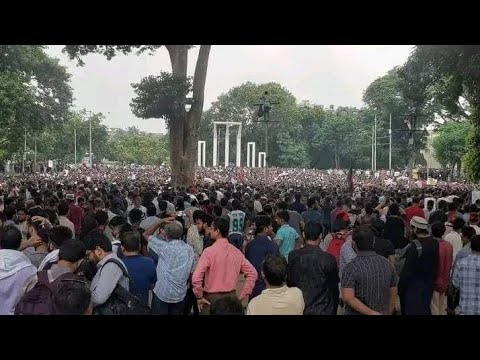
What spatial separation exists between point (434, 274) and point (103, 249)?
124 inches

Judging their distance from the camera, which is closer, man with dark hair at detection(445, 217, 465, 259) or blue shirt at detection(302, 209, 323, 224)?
man with dark hair at detection(445, 217, 465, 259)

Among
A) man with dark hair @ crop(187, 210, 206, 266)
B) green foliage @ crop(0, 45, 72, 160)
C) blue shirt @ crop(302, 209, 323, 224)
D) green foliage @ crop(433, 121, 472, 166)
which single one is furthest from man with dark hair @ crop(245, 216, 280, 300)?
green foliage @ crop(433, 121, 472, 166)

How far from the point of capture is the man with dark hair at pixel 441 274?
656 cm

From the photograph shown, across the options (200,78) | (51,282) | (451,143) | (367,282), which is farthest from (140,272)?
(451,143)

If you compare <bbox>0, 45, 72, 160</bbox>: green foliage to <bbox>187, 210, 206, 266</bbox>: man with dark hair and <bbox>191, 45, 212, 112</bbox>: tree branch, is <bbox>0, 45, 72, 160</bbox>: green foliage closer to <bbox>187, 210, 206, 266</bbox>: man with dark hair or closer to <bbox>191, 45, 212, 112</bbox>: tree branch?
<bbox>191, 45, 212, 112</bbox>: tree branch

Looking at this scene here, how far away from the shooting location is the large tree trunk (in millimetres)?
22578

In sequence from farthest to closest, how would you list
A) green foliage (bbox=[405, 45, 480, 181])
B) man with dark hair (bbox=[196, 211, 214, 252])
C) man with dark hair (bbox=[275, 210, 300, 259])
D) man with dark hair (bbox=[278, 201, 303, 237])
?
1. green foliage (bbox=[405, 45, 480, 181])
2. man with dark hair (bbox=[278, 201, 303, 237])
3. man with dark hair (bbox=[275, 210, 300, 259])
4. man with dark hair (bbox=[196, 211, 214, 252])

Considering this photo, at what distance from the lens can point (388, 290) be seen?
16.9 ft

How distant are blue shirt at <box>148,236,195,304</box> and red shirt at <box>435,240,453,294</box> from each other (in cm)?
253

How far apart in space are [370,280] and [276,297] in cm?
90

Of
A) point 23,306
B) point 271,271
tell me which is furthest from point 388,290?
point 23,306

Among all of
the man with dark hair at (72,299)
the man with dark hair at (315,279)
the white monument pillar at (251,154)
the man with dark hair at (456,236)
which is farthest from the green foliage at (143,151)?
the man with dark hair at (72,299)
